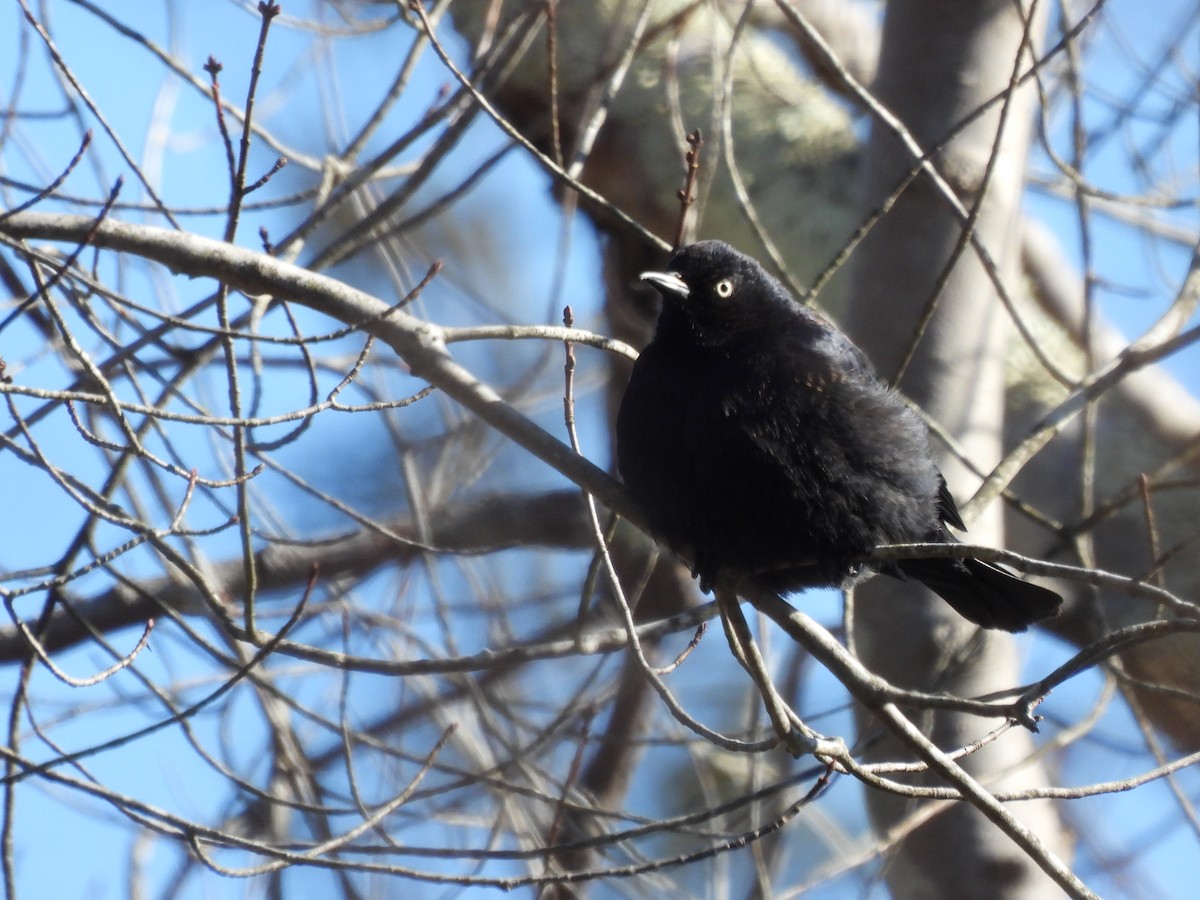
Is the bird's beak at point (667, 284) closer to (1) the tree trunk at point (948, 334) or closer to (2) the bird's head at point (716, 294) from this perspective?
(2) the bird's head at point (716, 294)

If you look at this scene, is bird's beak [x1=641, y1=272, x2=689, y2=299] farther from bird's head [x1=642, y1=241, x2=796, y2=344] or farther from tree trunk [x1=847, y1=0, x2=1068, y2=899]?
tree trunk [x1=847, y1=0, x2=1068, y2=899]

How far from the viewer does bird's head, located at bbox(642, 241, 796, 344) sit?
3369 millimetres

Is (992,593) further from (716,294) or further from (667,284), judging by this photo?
(667,284)

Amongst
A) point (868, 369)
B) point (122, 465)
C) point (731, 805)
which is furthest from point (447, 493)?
point (731, 805)

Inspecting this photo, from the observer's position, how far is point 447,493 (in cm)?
562

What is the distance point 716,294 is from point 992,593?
1.11 meters

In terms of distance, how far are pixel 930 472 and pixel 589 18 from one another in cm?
392

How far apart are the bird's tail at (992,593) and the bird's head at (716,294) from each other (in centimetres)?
77

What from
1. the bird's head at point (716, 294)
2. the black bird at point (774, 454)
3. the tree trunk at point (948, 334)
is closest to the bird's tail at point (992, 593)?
the black bird at point (774, 454)

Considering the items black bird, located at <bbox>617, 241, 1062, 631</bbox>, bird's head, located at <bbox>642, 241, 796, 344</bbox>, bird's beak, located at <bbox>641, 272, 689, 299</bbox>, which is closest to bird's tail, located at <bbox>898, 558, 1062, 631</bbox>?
black bird, located at <bbox>617, 241, 1062, 631</bbox>

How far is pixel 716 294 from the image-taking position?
11.2 ft

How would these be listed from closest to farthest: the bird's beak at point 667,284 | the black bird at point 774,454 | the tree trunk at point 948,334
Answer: the black bird at point 774,454
the bird's beak at point 667,284
the tree trunk at point 948,334

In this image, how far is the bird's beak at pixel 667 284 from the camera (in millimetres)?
3367

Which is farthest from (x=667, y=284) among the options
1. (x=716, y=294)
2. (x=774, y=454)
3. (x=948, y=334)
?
(x=948, y=334)
